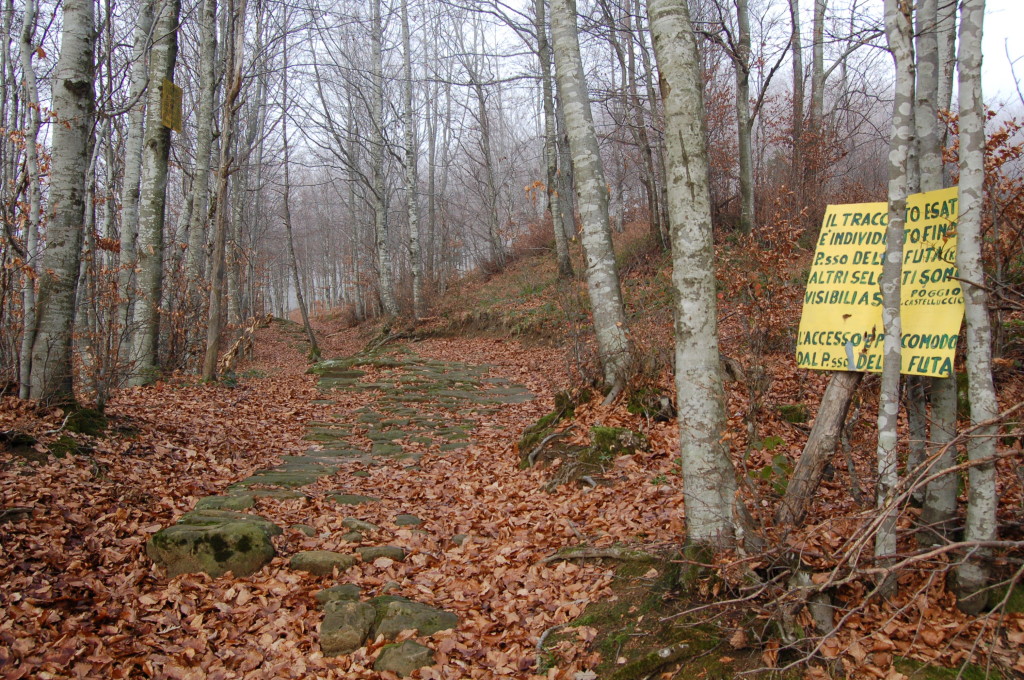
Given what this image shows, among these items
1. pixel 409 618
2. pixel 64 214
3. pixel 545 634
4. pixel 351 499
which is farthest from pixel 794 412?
pixel 64 214

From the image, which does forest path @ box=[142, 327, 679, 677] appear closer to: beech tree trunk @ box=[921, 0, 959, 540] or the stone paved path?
the stone paved path

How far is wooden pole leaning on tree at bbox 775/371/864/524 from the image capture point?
358cm

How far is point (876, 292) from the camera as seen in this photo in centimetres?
350

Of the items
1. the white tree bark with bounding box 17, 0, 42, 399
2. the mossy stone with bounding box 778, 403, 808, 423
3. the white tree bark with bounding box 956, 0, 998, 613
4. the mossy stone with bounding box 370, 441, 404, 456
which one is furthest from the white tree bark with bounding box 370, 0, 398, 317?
the white tree bark with bounding box 956, 0, 998, 613

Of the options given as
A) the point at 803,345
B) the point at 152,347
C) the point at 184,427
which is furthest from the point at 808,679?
the point at 152,347

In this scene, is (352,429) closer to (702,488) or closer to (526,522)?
(526,522)

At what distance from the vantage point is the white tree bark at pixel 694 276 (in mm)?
3469

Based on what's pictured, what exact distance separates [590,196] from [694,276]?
180 inches

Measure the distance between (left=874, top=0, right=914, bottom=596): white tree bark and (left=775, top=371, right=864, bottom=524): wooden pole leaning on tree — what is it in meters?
0.58

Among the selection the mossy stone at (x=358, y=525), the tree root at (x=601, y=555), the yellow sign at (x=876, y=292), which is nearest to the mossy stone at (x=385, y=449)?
the mossy stone at (x=358, y=525)

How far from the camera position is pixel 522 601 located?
421 centimetres

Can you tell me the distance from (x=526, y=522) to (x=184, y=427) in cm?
477

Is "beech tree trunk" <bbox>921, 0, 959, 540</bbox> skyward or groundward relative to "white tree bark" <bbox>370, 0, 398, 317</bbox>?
groundward

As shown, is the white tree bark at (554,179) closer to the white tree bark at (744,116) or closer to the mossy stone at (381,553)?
the white tree bark at (744,116)
